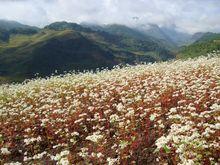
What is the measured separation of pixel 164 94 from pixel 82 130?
388cm

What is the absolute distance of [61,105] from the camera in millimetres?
18562

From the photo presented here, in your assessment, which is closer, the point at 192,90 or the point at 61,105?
the point at 192,90

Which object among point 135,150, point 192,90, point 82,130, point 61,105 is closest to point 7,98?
point 61,105

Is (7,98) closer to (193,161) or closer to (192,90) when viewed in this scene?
(192,90)

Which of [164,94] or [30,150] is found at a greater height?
[164,94]

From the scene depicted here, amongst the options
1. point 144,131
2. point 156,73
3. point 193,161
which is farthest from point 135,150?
point 156,73

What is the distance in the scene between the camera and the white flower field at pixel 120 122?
11172 mm

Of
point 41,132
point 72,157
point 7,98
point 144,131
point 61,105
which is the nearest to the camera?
point 72,157

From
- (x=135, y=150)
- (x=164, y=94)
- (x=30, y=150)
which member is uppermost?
(x=164, y=94)

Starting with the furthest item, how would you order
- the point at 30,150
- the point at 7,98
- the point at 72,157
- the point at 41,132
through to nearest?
the point at 7,98 → the point at 41,132 → the point at 30,150 → the point at 72,157

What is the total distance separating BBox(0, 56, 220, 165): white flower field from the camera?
11.2 m

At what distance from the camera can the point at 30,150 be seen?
49.2ft

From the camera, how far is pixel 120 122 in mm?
14250

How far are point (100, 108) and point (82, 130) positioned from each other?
194 cm
